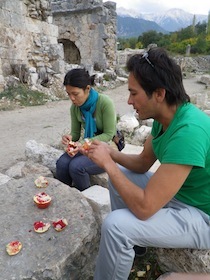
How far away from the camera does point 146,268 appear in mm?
2027

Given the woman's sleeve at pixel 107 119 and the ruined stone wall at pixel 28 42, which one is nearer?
the woman's sleeve at pixel 107 119

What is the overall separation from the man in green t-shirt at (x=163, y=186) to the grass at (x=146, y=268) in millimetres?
525

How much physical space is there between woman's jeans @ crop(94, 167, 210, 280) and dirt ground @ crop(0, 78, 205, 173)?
257cm

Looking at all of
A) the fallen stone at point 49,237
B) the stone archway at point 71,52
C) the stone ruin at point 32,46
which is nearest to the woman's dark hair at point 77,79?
the fallen stone at point 49,237

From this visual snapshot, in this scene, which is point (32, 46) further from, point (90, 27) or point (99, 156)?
point (99, 156)

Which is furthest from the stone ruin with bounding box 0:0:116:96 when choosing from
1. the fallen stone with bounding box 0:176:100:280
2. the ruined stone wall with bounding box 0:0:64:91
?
the fallen stone with bounding box 0:176:100:280

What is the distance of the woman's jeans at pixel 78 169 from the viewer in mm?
2635

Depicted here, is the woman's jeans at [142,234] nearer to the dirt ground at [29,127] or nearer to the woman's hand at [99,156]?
the woman's hand at [99,156]

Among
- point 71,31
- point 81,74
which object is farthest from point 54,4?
point 81,74

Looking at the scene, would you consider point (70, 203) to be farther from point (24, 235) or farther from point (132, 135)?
point (132, 135)

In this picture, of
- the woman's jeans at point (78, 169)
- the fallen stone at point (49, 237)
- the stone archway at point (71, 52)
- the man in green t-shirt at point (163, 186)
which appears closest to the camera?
the man in green t-shirt at point (163, 186)

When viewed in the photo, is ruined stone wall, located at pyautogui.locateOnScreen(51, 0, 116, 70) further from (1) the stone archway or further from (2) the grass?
(2) the grass

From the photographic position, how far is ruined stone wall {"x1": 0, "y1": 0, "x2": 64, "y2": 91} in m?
7.75

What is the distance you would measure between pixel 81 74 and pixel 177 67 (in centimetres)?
127
